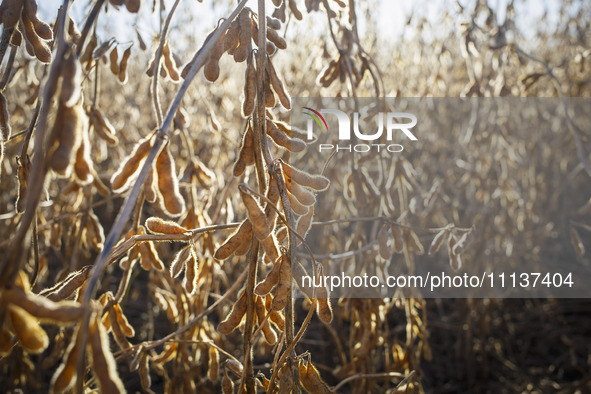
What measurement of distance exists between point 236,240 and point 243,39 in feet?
1.23

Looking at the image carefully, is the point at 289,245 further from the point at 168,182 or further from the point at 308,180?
the point at 168,182

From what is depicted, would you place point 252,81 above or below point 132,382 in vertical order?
above

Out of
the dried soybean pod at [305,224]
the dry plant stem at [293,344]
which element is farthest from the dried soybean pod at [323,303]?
the dried soybean pod at [305,224]

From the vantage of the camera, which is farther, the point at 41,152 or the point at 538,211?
the point at 538,211

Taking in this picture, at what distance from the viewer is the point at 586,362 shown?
107 inches

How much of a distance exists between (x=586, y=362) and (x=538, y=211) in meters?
1.12

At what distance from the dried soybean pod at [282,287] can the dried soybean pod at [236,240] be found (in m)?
0.08

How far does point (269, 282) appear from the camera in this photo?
0.87 meters

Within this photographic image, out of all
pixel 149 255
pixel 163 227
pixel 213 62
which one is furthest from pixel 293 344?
pixel 213 62

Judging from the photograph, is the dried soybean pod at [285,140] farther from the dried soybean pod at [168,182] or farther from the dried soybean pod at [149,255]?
the dried soybean pod at [149,255]

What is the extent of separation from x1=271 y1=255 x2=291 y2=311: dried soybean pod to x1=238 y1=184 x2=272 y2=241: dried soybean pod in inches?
3.4

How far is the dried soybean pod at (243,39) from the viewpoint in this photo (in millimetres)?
925

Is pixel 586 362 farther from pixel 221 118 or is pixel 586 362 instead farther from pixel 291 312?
pixel 221 118

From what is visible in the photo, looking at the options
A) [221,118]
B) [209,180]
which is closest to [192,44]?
[221,118]
